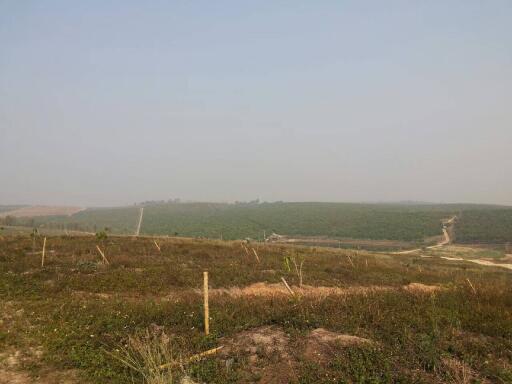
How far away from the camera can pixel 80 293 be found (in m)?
16.0

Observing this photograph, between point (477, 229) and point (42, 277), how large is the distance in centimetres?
11033

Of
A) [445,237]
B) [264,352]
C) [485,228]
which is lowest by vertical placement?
[445,237]

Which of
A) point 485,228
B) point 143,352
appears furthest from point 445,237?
point 143,352

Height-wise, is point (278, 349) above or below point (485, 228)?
above

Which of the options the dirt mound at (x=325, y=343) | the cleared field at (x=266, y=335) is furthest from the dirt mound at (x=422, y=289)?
the dirt mound at (x=325, y=343)

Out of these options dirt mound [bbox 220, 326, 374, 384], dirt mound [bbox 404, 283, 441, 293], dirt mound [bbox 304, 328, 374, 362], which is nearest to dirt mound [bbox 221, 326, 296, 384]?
dirt mound [bbox 220, 326, 374, 384]

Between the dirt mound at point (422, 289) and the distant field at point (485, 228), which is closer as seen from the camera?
the dirt mound at point (422, 289)


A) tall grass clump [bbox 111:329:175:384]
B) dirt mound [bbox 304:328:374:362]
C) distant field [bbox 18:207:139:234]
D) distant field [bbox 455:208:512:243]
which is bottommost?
distant field [bbox 18:207:139:234]

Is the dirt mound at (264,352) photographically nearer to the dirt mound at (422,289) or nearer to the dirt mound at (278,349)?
the dirt mound at (278,349)

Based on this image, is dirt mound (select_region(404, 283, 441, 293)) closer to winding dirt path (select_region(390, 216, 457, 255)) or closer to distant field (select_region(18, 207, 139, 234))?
winding dirt path (select_region(390, 216, 457, 255))

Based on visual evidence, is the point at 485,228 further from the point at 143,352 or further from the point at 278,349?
the point at 143,352

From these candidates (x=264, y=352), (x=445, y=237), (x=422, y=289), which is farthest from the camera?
(x=445, y=237)

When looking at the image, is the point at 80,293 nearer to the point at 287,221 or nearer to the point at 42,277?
the point at 42,277

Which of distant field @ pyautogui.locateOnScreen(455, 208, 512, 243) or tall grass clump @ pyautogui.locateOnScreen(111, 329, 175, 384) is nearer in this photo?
tall grass clump @ pyautogui.locateOnScreen(111, 329, 175, 384)
